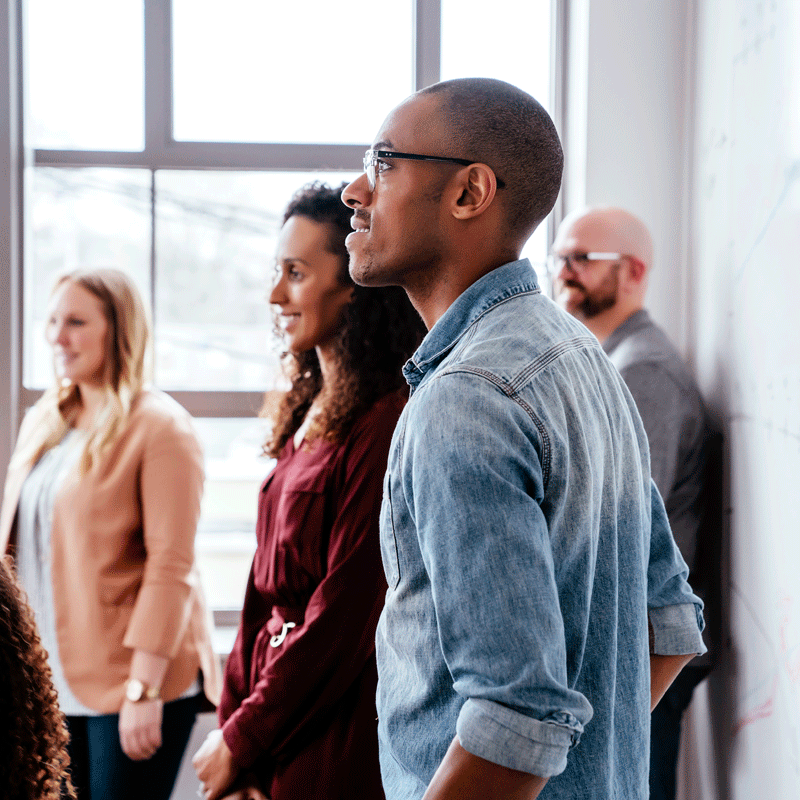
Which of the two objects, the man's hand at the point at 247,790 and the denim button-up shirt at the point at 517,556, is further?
the man's hand at the point at 247,790

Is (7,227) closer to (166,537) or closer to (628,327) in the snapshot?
(166,537)

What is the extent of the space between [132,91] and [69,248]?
0.57 m

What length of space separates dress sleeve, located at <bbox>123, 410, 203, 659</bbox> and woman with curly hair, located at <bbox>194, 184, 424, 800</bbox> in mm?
364

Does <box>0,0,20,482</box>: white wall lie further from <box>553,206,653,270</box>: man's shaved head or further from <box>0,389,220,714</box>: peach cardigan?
<box>553,206,653,270</box>: man's shaved head

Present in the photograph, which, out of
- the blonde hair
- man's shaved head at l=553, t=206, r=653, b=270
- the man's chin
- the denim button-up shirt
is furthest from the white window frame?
the denim button-up shirt

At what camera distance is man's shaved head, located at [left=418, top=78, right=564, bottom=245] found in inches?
35.2

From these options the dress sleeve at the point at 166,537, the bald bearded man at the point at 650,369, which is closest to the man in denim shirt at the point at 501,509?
the bald bearded man at the point at 650,369

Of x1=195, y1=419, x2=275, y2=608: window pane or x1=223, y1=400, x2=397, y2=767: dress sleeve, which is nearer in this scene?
x1=223, y1=400, x2=397, y2=767: dress sleeve

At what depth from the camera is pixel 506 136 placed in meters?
0.90

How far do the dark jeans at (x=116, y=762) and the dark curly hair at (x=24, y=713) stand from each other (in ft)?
4.14

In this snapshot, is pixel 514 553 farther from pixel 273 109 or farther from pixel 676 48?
pixel 273 109

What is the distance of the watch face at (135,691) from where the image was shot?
73.2 inches

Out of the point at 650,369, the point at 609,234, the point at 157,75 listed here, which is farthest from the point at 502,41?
the point at 650,369

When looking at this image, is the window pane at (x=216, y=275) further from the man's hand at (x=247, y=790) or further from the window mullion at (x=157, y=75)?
the man's hand at (x=247, y=790)
